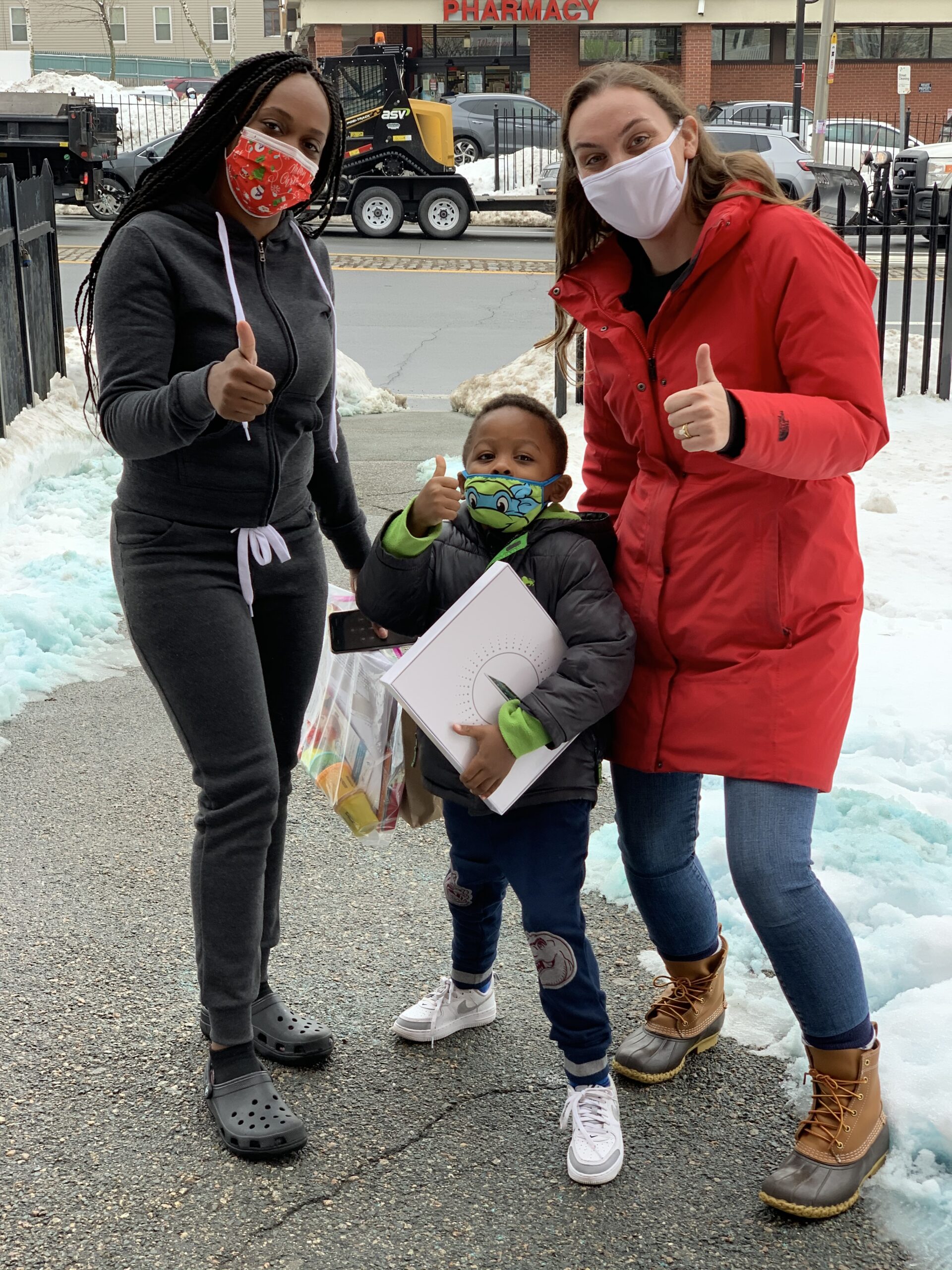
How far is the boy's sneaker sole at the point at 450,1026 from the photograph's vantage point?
2.86 m

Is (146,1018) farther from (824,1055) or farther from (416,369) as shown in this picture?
(416,369)

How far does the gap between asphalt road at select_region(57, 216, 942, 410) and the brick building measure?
2136 cm

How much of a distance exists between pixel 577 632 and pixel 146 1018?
1361 millimetres

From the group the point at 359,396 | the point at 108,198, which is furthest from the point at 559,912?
the point at 108,198

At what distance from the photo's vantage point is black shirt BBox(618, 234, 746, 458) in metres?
2.49

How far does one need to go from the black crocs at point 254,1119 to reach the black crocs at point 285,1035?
0.61 ft

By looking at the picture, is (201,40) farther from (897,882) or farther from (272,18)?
(897,882)

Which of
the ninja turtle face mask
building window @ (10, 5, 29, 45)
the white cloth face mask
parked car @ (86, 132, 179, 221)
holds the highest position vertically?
building window @ (10, 5, 29, 45)

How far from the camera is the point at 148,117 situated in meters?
34.0

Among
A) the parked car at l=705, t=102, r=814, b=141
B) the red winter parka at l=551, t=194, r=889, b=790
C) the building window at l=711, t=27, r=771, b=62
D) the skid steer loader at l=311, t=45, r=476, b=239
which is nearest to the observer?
the red winter parka at l=551, t=194, r=889, b=790

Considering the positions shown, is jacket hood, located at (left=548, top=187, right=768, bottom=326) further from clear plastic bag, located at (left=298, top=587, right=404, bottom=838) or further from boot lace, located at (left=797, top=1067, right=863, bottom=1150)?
boot lace, located at (left=797, top=1067, right=863, bottom=1150)

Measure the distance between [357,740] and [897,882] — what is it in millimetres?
1389

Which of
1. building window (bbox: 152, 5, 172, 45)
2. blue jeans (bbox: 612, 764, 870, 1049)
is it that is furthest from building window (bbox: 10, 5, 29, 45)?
blue jeans (bbox: 612, 764, 870, 1049)

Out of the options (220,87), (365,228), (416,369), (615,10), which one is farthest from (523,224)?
(220,87)
